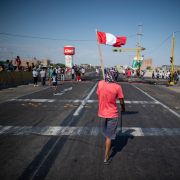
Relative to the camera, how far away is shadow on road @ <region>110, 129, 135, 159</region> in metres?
5.04

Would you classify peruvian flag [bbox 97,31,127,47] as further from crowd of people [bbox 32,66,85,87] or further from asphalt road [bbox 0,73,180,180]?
crowd of people [bbox 32,66,85,87]

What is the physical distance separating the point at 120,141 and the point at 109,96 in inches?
71.1

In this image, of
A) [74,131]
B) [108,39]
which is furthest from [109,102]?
[108,39]

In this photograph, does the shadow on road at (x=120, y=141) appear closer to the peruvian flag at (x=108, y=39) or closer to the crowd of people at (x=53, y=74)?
the peruvian flag at (x=108, y=39)

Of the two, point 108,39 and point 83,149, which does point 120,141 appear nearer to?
point 83,149

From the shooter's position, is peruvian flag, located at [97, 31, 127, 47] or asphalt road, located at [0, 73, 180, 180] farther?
peruvian flag, located at [97, 31, 127, 47]

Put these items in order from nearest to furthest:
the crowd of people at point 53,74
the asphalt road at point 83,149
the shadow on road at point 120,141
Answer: the asphalt road at point 83,149, the shadow on road at point 120,141, the crowd of people at point 53,74

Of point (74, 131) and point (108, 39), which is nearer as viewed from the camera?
point (74, 131)

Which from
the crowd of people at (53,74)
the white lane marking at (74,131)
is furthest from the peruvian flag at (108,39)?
the crowd of people at (53,74)

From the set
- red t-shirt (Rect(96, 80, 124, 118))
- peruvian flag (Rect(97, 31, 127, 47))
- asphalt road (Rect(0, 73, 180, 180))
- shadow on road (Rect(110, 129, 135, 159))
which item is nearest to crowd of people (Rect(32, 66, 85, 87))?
peruvian flag (Rect(97, 31, 127, 47))

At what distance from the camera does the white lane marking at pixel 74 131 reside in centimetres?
620

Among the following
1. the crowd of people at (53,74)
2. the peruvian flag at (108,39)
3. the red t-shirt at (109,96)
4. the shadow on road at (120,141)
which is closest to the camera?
the red t-shirt at (109,96)

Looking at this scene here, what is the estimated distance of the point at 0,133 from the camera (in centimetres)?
617

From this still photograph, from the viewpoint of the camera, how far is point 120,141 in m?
5.62
